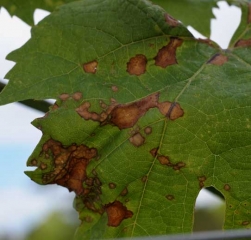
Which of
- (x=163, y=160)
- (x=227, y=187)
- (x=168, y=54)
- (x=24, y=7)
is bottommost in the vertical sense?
(x=227, y=187)

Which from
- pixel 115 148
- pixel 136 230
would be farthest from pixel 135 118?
pixel 136 230

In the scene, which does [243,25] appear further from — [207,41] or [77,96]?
[77,96]

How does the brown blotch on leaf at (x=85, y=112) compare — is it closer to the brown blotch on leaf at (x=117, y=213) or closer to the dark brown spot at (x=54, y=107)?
the dark brown spot at (x=54, y=107)

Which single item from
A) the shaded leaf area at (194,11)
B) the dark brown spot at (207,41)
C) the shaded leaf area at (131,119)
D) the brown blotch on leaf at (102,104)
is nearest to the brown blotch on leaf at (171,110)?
the shaded leaf area at (131,119)

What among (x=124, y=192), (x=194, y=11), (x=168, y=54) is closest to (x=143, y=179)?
(x=124, y=192)

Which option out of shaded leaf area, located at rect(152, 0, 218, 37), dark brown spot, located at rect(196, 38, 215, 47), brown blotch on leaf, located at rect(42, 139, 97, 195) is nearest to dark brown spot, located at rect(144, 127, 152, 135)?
brown blotch on leaf, located at rect(42, 139, 97, 195)

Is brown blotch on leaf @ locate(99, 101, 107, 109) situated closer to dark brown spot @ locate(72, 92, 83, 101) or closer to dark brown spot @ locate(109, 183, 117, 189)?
dark brown spot @ locate(72, 92, 83, 101)

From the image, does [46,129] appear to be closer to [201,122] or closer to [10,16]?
[201,122]
